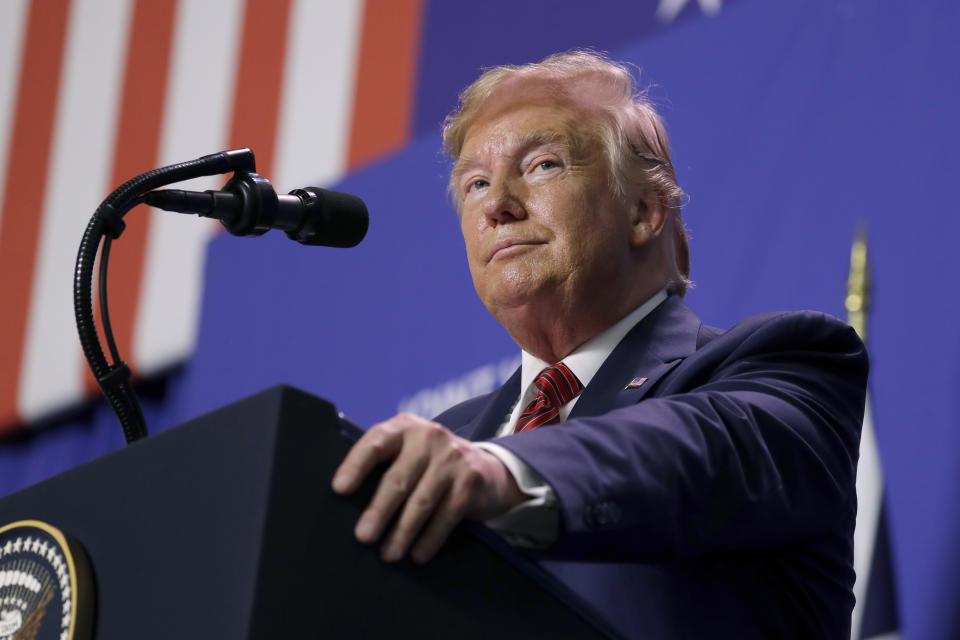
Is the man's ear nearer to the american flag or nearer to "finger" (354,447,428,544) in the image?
"finger" (354,447,428,544)

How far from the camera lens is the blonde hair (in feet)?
5.75

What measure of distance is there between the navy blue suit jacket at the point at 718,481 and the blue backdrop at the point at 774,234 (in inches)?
24.8

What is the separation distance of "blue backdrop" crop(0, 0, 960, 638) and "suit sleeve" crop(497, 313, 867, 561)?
70cm

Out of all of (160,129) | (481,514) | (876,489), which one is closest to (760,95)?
(876,489)

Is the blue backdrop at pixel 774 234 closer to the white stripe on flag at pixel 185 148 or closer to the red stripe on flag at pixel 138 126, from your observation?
the white stripe on flag at pixel 185 148

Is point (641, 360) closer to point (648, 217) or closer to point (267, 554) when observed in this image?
point (648, 217)

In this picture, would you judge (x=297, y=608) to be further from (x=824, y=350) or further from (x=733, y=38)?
(x=733, y=38)

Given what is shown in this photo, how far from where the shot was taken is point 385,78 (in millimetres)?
3830

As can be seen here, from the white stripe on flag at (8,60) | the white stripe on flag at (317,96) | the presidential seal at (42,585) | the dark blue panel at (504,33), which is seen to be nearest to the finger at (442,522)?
the presidential seal at (42,585)

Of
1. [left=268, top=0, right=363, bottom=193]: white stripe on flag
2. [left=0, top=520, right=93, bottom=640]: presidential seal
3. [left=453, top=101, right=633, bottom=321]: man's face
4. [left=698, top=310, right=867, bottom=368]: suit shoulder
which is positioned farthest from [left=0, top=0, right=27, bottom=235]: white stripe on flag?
[left=0, top=520, right=93, bottom=640]: presidential seal

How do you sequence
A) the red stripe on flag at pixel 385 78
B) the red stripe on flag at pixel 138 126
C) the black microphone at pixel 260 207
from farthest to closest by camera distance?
1. the red stripe on flag at pixel 138 126
2. the red stripe on flag at pixel 385 78
3. the black microphone at pixel 260 207

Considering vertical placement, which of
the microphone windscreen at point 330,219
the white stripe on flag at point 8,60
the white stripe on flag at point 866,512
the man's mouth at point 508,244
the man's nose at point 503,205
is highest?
the white stripe on flag at point 8,60

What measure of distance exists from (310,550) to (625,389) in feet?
2.23

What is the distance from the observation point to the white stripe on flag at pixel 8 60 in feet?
15.6
